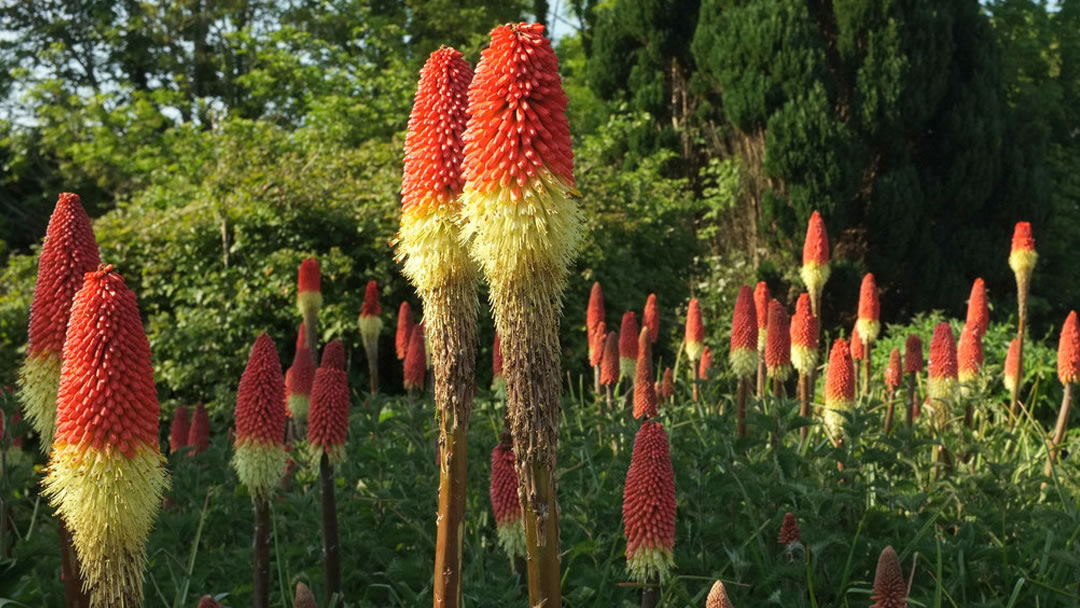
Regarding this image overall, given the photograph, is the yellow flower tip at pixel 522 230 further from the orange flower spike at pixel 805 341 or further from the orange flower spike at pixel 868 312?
the orange flower spike at pixel 868 312

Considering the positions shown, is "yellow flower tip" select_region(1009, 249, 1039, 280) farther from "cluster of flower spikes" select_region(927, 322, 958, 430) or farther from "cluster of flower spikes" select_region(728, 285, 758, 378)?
"cluster of flower spikes" select_region(728, 285, 758, 378)

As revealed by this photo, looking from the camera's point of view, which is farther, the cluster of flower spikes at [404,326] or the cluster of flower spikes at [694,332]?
the cluster of flower spikes at [404,326]

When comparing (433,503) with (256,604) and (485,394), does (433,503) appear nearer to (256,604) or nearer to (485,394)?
(256,604)

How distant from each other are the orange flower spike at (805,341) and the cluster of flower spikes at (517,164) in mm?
4206

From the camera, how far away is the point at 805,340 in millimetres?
6074

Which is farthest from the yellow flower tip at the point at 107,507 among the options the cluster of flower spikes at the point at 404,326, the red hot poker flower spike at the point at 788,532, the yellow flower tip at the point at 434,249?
the cluster of flower spikes at the point at 404,326

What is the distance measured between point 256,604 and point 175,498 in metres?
2.12

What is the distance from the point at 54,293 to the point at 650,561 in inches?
74.3

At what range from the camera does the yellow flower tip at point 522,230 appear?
2086mm

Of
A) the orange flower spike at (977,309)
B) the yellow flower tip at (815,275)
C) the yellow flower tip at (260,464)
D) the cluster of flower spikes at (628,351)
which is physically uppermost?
the yellow flower tip at (815,275)

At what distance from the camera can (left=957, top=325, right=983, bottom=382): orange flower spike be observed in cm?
647

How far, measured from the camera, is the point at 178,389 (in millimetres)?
10352

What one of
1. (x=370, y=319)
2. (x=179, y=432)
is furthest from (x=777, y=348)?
(x=179, y=432)

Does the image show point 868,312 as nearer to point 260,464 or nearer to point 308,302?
point 308,302
